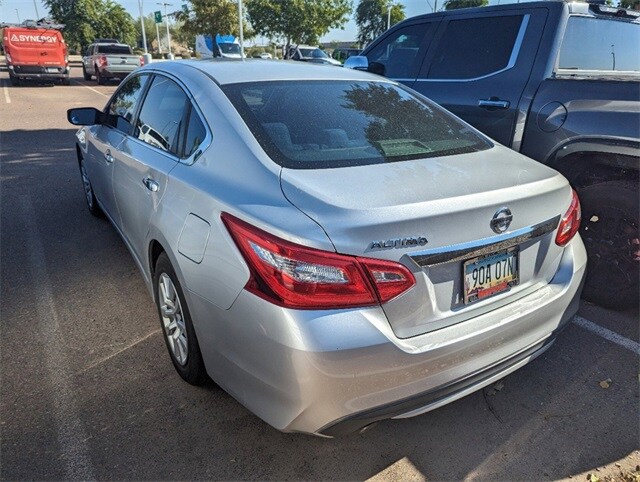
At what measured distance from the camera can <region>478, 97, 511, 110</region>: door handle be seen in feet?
12.4

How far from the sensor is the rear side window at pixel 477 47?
13.0 ft

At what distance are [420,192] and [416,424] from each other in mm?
1200

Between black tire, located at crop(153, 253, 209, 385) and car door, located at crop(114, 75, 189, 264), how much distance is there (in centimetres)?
32

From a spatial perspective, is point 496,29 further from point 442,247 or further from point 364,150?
point 442,247

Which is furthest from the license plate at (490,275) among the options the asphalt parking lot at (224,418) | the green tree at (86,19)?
the green tree at (86,19)

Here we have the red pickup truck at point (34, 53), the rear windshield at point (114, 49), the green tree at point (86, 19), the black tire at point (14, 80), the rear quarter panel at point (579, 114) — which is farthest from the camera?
the green tree at point (86, 19)

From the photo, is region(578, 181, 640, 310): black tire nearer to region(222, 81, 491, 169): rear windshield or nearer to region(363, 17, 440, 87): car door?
region(222, 81, 491, 169): rear windshield

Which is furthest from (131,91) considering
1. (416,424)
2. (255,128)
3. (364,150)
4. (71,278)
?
(416,424)

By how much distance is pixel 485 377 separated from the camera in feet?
6.83

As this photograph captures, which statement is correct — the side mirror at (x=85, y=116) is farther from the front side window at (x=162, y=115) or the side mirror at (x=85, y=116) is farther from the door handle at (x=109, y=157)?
the front side window at (x=162, y=115)

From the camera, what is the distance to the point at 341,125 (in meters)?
2.56

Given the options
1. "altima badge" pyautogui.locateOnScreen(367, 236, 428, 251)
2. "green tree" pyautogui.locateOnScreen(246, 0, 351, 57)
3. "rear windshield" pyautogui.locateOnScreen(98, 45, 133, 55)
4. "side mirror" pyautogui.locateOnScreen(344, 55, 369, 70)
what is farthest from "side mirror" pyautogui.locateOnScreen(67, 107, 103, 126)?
"green tree" pyautogui.locateOnScreen(246, 0, 351, 57)

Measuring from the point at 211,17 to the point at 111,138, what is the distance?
32.4 m

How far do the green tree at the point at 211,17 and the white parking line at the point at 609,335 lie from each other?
1329 inches
